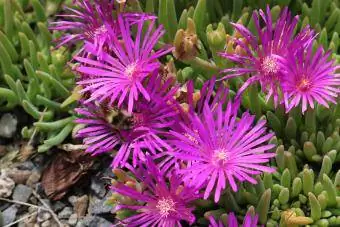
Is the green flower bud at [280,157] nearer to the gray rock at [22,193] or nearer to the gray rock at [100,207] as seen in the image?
the gray rock at [100,207]

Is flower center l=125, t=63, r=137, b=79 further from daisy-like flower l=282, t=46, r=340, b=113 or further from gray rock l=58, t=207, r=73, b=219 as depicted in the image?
gray rock l=58, t=207, r=73, b=219

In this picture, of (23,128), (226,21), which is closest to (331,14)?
(226,21)

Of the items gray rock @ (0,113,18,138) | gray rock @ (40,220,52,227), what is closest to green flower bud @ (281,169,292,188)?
gray rock @ (40,220,52,227)

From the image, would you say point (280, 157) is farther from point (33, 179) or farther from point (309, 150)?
point (33, 179)

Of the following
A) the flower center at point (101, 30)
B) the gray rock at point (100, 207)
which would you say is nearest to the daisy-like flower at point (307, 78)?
the flower center at point (101, 30)

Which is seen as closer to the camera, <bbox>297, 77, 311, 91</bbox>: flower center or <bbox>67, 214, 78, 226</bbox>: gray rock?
<bbox>297, 77, 311, 91</bbox>: flower center

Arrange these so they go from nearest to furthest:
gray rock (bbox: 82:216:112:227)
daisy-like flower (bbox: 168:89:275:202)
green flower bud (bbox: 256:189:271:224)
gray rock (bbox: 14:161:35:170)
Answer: daisy-like flower (bbox: 168:89:275:202), green flower bud (bbox: 256:189:271:224), gray rock (bbox: 82:216:112:227), gray rock (bbox: 14:161:35:170)
